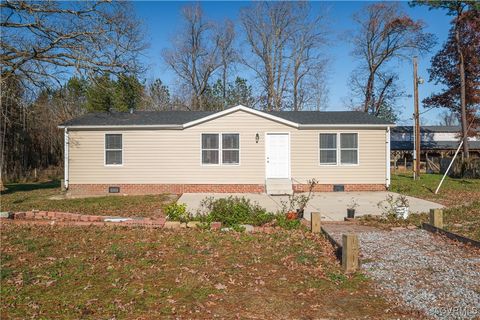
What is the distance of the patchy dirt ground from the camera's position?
3984mm

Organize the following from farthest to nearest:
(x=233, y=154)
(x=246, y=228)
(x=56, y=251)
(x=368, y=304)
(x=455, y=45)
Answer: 1. (x=455, y=45)
2. (x=233, y=154)
3. (x=246, y=228)
4. (x=56, y=251)
5. (x=368, y=304)

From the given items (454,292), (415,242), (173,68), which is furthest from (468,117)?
(454,292)

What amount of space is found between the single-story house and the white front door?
0.14 ft

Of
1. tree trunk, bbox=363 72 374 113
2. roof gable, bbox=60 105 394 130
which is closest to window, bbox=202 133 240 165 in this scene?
roof gable, bbox=60 105 394 130

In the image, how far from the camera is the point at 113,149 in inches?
652

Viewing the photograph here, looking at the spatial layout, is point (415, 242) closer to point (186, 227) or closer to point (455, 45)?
point (186, 227)

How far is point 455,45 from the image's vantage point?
106 feet

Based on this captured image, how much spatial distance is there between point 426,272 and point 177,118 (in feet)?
45.2

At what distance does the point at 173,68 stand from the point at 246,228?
3130 centimetres

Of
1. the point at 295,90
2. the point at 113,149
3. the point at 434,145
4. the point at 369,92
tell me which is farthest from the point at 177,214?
the point at 434,145

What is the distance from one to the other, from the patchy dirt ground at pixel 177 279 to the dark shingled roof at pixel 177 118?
9867mm

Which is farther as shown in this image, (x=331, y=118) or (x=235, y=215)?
(x=331, y=118)

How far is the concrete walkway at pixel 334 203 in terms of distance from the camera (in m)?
11.1

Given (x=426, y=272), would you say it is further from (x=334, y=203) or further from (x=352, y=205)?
(x=334, y=203)
